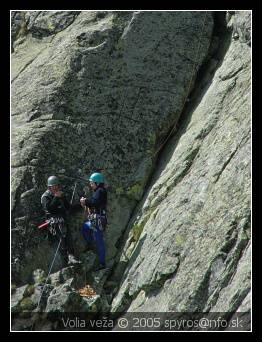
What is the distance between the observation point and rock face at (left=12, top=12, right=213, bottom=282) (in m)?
22.7

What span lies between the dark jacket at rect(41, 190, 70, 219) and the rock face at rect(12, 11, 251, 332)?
552mm

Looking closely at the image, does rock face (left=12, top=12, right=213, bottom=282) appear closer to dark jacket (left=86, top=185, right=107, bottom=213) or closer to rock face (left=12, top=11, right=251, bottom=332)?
rock face (left=12, top=11, right=251, bottom=332)

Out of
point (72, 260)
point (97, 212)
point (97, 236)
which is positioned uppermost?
point (97, 212)

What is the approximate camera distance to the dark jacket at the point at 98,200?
21797 mm

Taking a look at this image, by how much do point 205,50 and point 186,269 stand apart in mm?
8840

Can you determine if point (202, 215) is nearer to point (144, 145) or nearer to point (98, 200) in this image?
point (98, 200)

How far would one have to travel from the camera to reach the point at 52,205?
862 inches

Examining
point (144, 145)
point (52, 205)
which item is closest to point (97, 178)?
point (52, 205)

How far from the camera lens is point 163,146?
947 inches

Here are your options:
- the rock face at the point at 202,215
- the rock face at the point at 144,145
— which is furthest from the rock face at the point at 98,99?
the rock face at the point at 202,215

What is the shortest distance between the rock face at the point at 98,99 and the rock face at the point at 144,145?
36mm

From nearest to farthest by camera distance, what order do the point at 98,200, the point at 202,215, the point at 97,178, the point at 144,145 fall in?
the point at 202,215, the point at 98,200, the point at 97,178, the point at 144,145

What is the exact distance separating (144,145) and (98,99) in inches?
86.2

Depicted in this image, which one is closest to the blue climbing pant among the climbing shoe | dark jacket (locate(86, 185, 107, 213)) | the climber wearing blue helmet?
the climber wearing blue helmet
